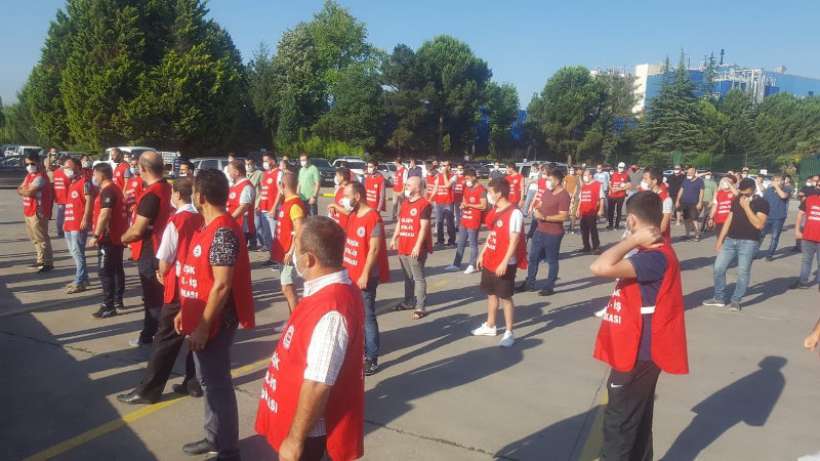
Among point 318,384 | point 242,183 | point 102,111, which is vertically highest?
point 102,111

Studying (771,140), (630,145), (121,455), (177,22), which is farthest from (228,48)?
(121,455)

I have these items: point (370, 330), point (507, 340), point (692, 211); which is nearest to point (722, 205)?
point (692, 211)

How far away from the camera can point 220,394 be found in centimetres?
359

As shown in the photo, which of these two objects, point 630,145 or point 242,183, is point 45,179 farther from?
point 630,145

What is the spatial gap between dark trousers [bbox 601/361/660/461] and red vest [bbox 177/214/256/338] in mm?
2311

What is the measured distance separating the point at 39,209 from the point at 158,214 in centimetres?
479

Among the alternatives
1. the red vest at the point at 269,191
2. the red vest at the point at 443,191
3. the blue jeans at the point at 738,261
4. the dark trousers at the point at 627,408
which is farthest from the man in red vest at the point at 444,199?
the dark trousers at the point at 627,408

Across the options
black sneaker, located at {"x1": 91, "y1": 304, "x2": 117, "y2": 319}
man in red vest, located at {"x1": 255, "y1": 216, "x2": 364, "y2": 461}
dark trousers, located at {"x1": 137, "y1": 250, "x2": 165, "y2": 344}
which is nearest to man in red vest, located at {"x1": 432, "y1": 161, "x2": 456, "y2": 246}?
black sneaker, located at {"x1": 91, "y1": 304, "x2": 117, "y2": 319}

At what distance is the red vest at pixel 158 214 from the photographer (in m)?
5.47

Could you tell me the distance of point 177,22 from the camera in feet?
117

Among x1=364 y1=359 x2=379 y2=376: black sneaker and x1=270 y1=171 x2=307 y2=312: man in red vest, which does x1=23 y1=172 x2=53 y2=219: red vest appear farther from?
x1=364 y1=359 x2=379 y2=376: black sneaker

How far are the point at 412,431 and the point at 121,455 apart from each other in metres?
1.95

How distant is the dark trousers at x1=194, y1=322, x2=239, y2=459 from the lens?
141 inches

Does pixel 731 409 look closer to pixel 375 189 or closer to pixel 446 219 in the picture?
pixel 446 219
